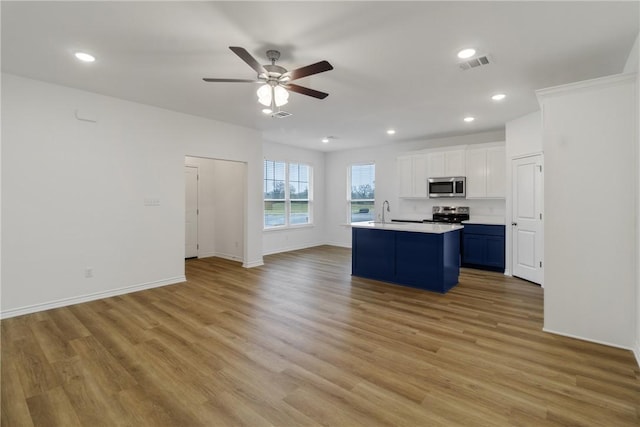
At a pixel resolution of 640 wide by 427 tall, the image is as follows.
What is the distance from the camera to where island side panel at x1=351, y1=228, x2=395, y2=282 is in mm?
4852

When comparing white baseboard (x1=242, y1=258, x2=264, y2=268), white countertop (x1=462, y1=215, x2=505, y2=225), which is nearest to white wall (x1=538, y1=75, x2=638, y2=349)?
white countertop (x1=462, y1=215, x2=505, y2=225)

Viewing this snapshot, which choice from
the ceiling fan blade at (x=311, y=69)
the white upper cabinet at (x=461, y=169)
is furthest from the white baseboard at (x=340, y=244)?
the ceiling fan blade at (x=311, y=69)

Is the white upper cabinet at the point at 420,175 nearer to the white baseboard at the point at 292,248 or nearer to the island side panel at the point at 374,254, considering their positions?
the island side panel at the point at 374,254

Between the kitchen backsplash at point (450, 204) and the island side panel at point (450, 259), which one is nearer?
the island side panel at point (450, 259)

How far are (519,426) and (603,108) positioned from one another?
112 inches

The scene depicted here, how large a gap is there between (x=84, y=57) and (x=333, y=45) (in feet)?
8.30

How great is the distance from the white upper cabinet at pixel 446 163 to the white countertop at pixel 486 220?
39.3 inches

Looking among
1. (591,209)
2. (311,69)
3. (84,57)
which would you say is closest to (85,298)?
(84,57)

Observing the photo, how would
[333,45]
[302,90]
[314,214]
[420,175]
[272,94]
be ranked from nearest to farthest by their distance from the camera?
[333,45], [272,94], [302,90], [420,175], [314,214]

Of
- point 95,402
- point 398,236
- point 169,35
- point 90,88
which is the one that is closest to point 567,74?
point 398,236

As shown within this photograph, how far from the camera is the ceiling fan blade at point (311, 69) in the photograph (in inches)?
94.5

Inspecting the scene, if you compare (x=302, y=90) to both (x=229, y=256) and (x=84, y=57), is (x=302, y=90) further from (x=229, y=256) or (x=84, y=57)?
(x=229, y=256)

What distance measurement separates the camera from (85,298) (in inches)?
158

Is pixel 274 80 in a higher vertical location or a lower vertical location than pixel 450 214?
higher
